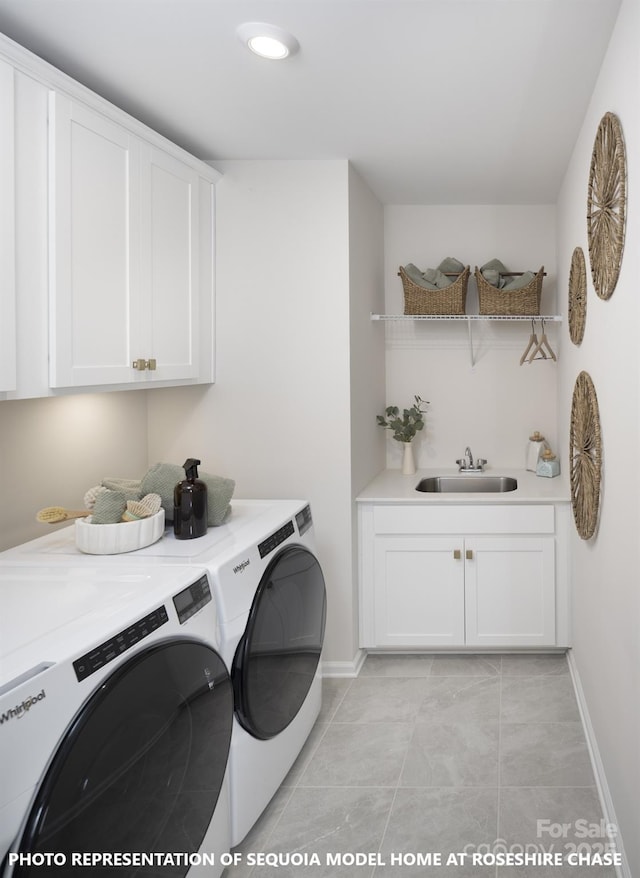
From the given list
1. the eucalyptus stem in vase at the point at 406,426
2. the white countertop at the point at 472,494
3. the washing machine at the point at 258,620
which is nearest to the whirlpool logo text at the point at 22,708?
the washing machine at the point at 258,620

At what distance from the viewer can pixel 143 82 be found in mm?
2318

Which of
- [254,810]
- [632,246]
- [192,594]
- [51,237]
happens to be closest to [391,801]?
[254,810]

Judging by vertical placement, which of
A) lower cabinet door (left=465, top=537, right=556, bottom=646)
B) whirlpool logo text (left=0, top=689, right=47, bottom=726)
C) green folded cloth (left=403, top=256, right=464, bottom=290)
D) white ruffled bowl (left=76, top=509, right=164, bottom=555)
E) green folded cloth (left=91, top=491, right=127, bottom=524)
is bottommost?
lower cabinet door (left=465, top=537, right=556, bottom=646)

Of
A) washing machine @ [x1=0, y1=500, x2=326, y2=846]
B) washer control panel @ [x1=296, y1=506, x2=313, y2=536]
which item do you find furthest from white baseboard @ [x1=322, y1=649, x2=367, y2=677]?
washer control panel @ [x1=296, y1=506, x2=313, y2=536]

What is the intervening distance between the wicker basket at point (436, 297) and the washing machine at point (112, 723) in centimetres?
231

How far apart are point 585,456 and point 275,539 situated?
3.60 feet

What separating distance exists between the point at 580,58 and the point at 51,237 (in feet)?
5.36

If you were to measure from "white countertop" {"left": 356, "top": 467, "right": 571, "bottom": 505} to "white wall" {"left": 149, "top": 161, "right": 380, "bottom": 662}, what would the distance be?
28 cm

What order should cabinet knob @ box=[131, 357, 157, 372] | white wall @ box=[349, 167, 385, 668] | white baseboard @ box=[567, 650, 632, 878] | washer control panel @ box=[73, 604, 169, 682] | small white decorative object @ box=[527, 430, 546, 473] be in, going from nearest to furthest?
washer control panel @ box=[73, 604, 169, 682] → white baseboard @ box=[567, 650, 632, 878] → cabinet knob @ box=[131, 357, 157, 372] → white wall @ box=[349, 167, 385, 668] → small white decorative object @ box=[527, 430, 546, 473]

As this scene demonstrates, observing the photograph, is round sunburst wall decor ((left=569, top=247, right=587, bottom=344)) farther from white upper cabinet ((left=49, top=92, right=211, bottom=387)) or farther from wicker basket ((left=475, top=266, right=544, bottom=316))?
white upper cabinet ((left=49, top=92, right=211, bottom=387))

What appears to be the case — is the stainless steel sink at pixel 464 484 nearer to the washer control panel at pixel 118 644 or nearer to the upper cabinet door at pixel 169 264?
the upper cabinet door at pixel 169 264

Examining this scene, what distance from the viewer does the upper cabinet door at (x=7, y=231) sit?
5.91 feet

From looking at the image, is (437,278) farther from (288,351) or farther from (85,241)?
(85,241)

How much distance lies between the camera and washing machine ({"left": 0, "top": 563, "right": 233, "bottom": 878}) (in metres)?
1.15
